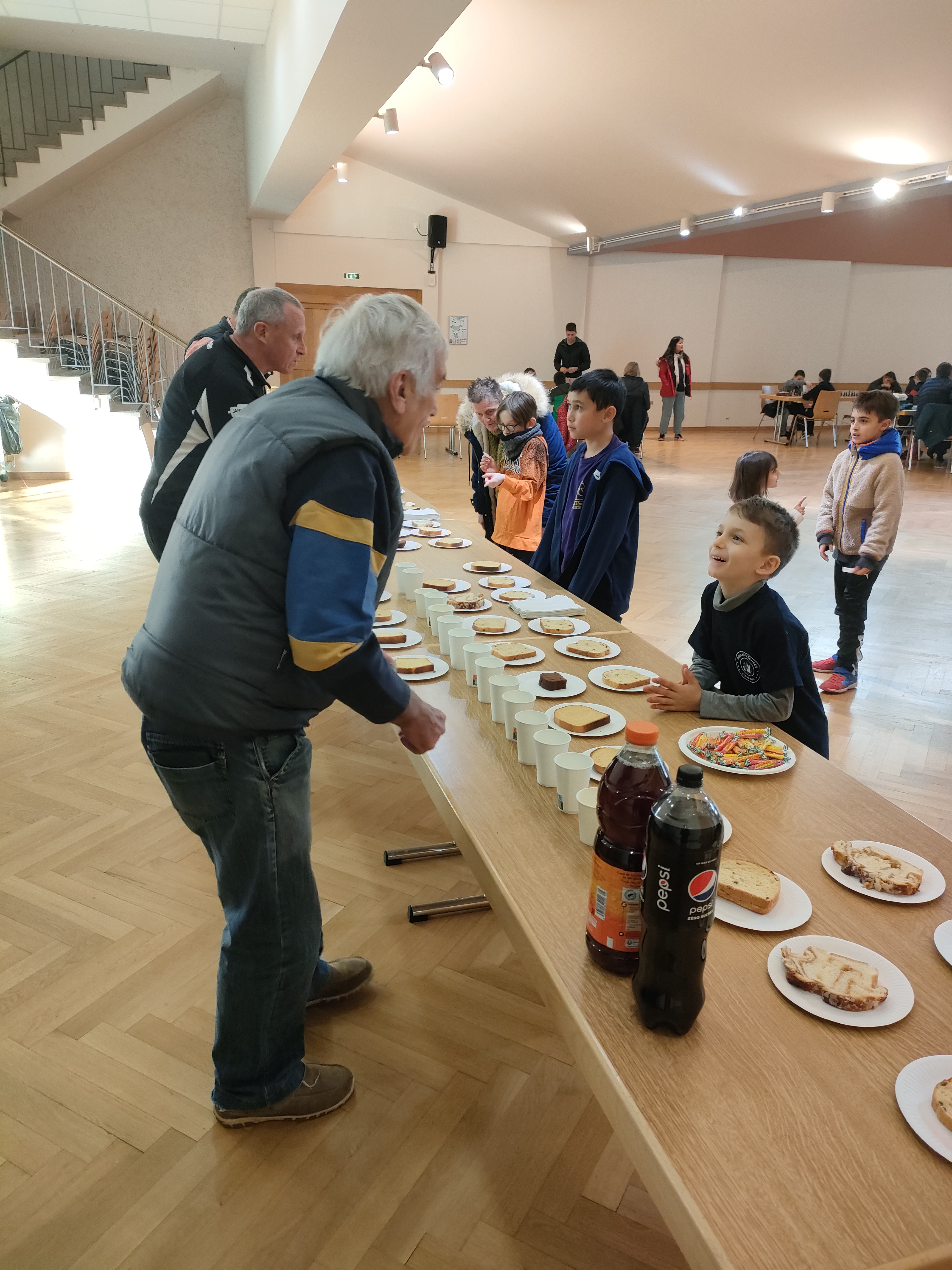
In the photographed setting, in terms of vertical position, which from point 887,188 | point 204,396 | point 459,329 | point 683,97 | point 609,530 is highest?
point 683,97

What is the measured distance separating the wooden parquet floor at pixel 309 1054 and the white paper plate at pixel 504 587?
2.52ft

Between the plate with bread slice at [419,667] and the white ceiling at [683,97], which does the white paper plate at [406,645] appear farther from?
the white ceiling at [683,97]

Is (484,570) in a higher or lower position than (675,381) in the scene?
lower

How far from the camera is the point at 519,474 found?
376 centimetres

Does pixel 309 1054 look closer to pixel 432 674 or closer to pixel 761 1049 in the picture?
pixel 432 674

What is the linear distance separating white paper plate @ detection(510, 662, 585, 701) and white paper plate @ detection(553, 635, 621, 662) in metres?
0.18

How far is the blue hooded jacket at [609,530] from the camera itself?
8.95ft

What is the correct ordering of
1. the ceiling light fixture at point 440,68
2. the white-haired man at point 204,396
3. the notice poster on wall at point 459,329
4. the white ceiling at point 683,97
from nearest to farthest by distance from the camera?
1. the white-haired man at point 204,396
2. the white ceiling at point 683,97
3. the ceiling light fixture at point 440,68
4. the notice poster on wall at point 459,329

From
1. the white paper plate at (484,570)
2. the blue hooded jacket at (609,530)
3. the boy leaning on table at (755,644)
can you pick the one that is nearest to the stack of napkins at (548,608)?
the blue hooded jacket at (609,530)

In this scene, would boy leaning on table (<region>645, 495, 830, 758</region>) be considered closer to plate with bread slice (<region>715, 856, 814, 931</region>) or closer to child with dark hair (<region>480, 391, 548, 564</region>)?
plate with bread slice (<region>715, 856, 814, 931</region>)

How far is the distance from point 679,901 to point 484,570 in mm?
2127

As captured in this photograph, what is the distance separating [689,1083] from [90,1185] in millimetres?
1243

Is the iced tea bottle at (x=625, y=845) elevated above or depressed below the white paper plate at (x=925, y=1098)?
above

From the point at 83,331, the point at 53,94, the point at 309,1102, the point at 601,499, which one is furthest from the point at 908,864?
the point at 53,94
